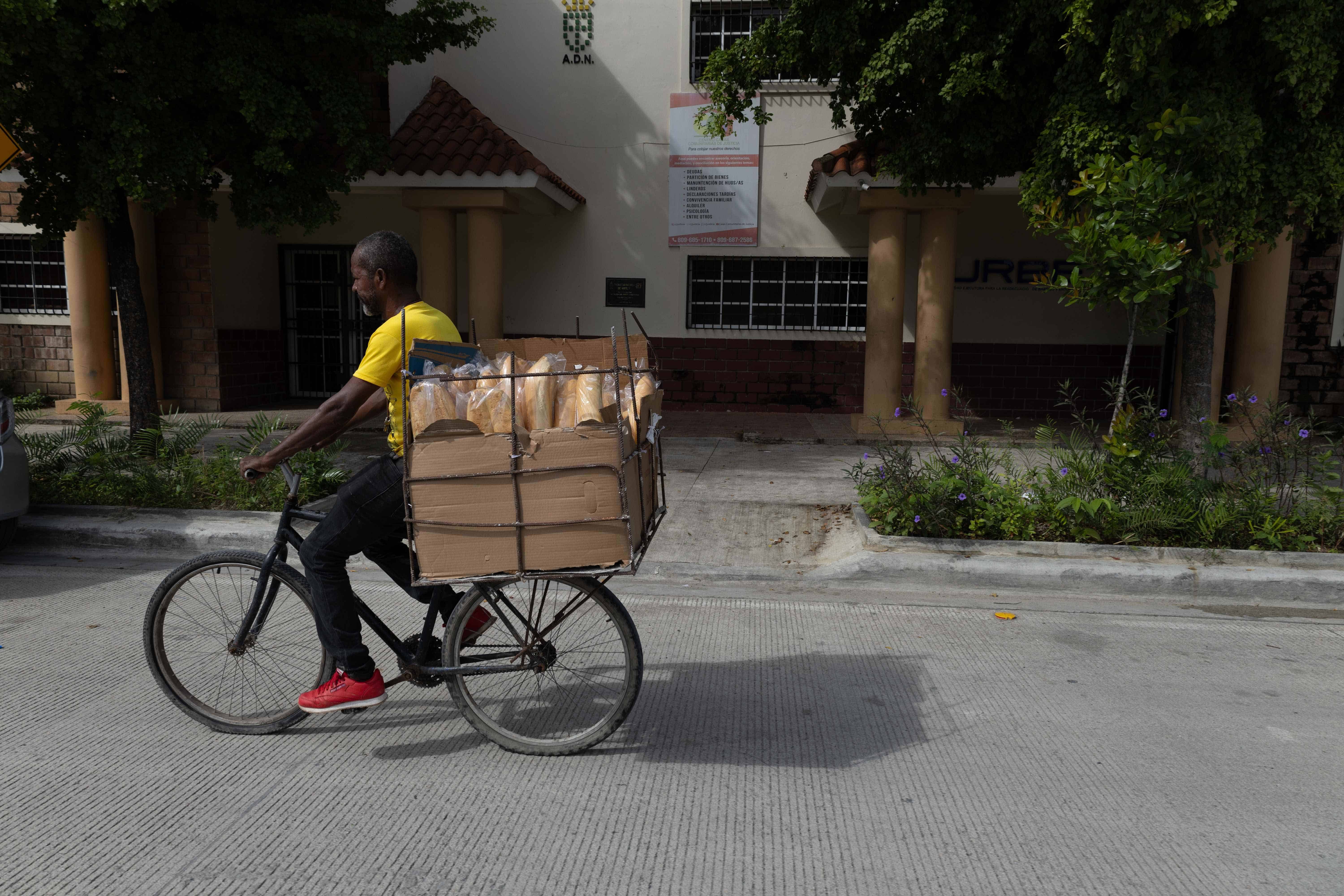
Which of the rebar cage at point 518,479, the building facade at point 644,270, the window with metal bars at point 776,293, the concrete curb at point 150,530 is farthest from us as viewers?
the window with metal bars at point 776,293

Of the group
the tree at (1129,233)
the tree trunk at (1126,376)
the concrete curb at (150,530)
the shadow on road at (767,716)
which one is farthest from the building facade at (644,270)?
the shadow on road at (767,716)

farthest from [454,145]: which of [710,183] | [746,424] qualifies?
[746,424]

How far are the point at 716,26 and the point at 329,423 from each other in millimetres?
11126

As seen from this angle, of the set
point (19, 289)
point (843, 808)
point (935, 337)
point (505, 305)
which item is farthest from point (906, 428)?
point (19, 289)

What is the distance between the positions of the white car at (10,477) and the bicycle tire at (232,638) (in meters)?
3.19

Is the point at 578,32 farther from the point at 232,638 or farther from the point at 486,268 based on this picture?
the point at 232,638

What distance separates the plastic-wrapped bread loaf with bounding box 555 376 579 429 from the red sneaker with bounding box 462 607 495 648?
32.8 inches

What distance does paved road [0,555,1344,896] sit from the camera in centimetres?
282

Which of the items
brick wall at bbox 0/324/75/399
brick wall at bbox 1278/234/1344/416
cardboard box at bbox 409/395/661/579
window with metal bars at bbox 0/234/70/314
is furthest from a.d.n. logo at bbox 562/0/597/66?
cardboard box at bbox 409/395/661/579

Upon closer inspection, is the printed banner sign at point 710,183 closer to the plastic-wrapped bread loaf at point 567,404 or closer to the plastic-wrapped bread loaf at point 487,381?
the plastic-wrapped bread loaf at point 567,404

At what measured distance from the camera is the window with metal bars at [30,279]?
543 inches

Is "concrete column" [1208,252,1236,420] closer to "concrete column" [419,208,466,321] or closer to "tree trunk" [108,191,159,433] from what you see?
"concrete column" [419,208,466,321]

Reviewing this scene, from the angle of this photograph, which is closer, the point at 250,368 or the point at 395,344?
the point at 395,344

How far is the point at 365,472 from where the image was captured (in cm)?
353
